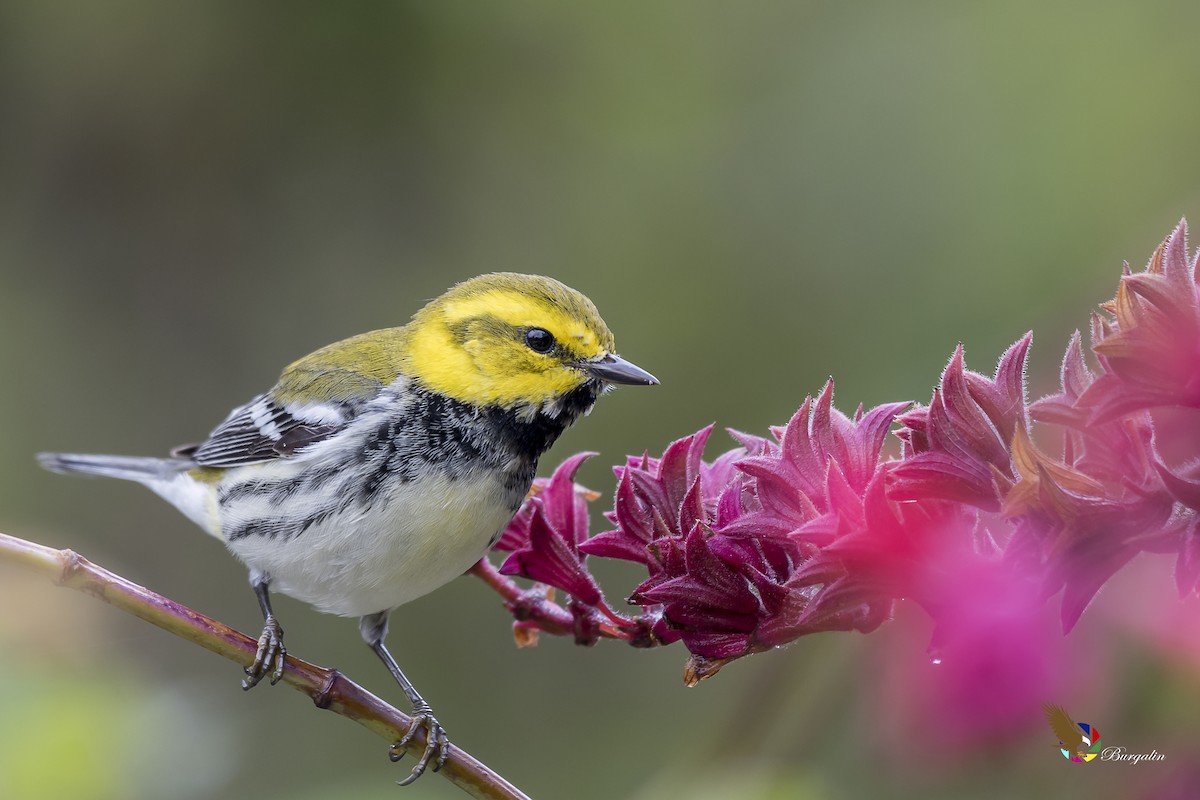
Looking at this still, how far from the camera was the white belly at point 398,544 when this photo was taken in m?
3.63

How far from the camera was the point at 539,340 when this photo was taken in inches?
156

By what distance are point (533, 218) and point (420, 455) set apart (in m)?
4.33

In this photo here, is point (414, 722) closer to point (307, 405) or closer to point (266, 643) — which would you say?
point (266, 643)

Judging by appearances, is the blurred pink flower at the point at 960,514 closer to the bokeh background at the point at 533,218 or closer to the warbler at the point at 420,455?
the warbler at the point at 420,455

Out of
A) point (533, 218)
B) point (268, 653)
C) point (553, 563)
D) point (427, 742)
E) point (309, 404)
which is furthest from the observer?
point (533, 218)

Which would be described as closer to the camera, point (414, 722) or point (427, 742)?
point (414, 722)

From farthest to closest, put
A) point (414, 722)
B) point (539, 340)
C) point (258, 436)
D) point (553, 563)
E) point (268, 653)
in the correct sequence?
point (258, 436)
point (539, 340)
point (268, 653)
point (414, 722)
point (553, 563)

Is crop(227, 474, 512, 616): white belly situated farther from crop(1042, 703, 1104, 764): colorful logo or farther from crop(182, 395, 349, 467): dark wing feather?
crop(1042, 703, 1104, 764): colorful logo

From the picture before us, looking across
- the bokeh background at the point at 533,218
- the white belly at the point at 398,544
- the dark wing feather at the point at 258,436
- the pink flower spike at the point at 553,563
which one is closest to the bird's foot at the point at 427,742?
the white belly at the point at 398,544

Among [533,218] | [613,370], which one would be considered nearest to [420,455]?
[613,370]

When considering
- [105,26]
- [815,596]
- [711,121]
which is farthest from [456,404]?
[105,26]

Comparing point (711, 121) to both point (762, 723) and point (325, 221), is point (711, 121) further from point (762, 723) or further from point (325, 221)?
point (762, 723)

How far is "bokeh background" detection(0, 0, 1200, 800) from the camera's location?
6098mm

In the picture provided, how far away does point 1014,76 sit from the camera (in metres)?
6.33
